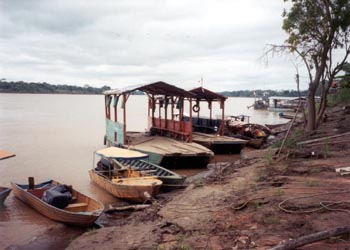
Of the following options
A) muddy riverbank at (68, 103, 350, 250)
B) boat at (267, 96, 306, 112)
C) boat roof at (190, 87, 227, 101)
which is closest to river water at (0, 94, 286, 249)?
muddy riverbank at (68, 103, 350, 250)

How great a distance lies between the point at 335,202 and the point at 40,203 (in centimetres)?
784

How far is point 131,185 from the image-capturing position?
10633 mm

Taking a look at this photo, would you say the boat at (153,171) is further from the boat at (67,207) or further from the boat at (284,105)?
the boat at (284,105)

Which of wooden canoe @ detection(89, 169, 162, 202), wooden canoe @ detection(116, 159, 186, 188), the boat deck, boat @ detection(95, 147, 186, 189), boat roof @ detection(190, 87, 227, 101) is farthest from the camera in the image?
boat roof @ detection(190, 87, 227, 101)

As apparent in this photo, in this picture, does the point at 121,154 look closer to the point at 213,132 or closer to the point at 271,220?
the point at 271,220

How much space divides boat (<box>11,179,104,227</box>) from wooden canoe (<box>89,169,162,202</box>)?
1325 mm

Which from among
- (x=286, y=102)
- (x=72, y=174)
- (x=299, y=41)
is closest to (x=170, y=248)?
(x=72, y=174)

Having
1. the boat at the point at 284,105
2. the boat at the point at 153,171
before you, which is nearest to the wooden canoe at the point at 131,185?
the boat at the point at 153,171

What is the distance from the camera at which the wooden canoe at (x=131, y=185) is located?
10.5 m

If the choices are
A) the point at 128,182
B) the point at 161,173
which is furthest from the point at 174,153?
the point at 128,182

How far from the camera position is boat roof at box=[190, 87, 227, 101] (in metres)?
21.6

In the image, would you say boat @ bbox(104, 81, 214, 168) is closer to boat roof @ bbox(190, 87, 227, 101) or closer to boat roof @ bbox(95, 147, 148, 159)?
boat roof @ bbox(190, 87, 227, 101)

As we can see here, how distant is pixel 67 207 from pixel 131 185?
1979 mm

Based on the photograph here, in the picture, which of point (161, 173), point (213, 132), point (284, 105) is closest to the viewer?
point (161, 173)
